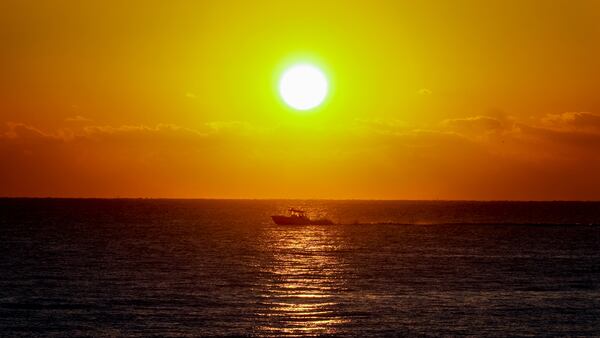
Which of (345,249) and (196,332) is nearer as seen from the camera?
(196,332)

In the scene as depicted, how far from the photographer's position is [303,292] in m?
92.8

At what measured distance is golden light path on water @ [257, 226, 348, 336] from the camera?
70637 millimetres

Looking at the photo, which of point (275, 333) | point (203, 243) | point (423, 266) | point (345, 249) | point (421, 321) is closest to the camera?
point (275, 333)

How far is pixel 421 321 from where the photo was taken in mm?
73312

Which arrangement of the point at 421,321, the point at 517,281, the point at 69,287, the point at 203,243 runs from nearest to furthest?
1. the point at 421,321
2. the point at 69,287
3. the point at 517,281
4. the point at 203,243

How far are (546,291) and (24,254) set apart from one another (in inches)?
3221

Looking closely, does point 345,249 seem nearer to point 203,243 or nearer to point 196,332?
point 203,243

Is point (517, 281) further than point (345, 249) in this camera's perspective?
No

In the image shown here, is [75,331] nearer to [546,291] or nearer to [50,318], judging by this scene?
[50,318]

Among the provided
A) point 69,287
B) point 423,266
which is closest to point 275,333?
point 69,287

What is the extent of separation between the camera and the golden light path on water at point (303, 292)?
70.6m

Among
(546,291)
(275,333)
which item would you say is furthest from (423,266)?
(275,333)

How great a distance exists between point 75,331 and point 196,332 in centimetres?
A: 905

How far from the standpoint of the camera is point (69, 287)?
9525 centimetres
